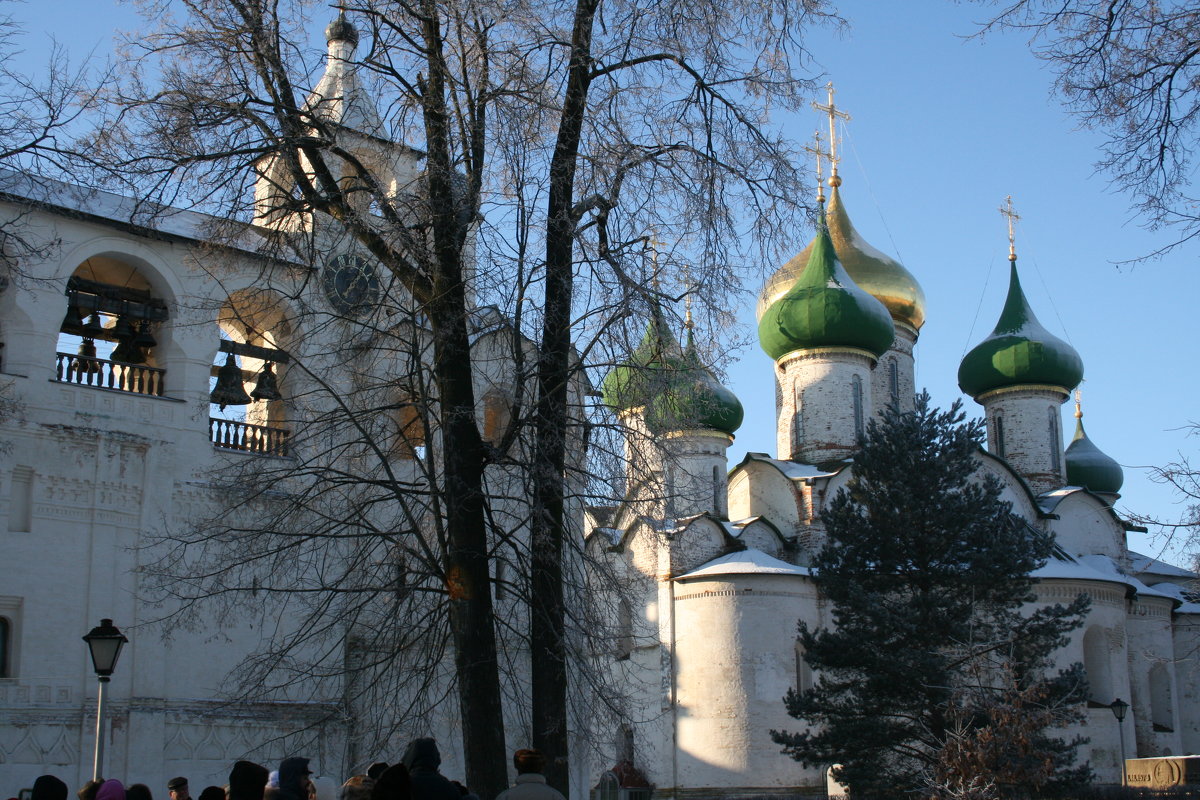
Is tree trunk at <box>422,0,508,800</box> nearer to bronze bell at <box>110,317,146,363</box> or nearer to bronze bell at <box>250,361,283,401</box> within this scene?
bronze bell at <box>250,361,283,401</box>

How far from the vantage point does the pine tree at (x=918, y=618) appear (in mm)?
17094

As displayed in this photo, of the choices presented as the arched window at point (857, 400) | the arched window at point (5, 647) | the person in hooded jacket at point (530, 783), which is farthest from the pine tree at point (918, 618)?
the person in hooded jacket at point (530, 783)

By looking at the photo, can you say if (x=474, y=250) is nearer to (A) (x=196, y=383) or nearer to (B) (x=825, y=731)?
(A) (x=196, y=383)

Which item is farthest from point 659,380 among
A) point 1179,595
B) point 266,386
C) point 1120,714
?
point 1179,595

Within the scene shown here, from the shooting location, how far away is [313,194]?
740 cm

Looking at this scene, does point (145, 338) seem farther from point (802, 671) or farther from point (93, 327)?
point (802, 671)

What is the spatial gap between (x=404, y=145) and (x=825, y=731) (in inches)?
486

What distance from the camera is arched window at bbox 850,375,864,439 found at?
25.2 m

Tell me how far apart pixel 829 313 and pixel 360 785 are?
21.3 m

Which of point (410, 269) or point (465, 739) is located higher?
point (410, 269)

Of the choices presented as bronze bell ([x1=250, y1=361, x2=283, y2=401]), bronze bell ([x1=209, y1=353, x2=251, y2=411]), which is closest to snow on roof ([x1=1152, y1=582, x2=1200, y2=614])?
bronze bell ([x1=250, y1=361, x2=283, y2=401])

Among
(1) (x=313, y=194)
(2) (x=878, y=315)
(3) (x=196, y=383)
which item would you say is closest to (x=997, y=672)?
(2) (x=878, y=315)

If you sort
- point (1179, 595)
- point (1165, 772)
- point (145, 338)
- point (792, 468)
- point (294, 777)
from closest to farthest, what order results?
1. point (294, 777)
2. point (145, 338)
3. point (1165, 772)
4. point (792, 468)
5. point (1179, 595)

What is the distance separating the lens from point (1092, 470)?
31172 millimetres
